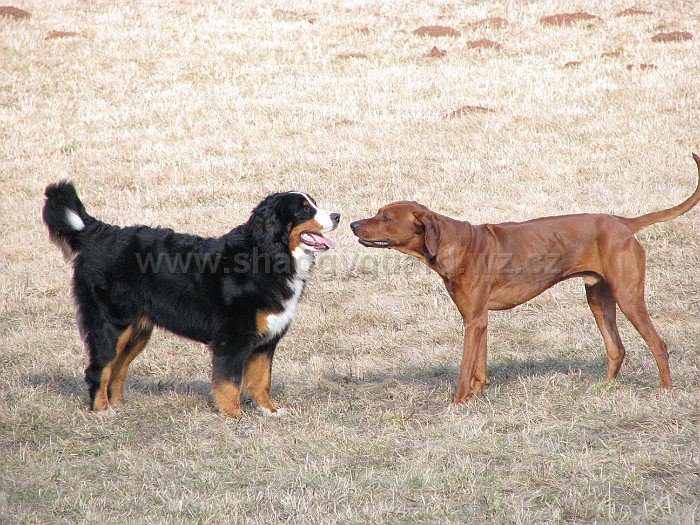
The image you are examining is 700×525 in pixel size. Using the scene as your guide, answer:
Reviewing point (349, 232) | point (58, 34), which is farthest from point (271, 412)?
point (58, 34)

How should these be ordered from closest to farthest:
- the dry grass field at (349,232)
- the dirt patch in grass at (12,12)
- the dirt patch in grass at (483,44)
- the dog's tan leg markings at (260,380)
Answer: the dry grass field at (349,232) < the dog's tan leg markings at (260,380) < the dirt patch in grass at (483,44) < the dirt patch in grass at (12,12)

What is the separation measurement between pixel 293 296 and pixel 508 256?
1.55m

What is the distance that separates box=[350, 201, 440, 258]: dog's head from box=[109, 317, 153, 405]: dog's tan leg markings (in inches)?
66.7

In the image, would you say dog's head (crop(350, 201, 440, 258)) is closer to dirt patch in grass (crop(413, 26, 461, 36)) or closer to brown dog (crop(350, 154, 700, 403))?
brown dog (crop(350, 154, 700, 403))

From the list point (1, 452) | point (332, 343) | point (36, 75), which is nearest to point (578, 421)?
point (332, 343)

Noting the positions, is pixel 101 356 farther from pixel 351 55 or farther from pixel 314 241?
pixel 351 55

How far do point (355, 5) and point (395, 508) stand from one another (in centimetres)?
2202

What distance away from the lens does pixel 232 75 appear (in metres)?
18.6

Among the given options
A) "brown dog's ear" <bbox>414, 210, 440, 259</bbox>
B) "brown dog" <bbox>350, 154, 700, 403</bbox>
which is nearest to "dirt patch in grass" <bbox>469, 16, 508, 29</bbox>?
"brown dog" <bbox>350, 154, 700, 403</bbox>

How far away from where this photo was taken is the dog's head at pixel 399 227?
18.5ft

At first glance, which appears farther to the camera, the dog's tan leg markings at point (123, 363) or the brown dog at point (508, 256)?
the dog's tan leg markings at point (123, 363)

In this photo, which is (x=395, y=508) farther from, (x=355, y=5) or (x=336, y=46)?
(x=355, y=5)

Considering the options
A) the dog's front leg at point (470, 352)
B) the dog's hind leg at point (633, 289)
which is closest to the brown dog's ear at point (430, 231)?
the dog's front leg at point (470, 352)

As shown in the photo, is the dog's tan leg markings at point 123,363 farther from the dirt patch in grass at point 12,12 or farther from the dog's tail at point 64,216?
the dirt patch in grass at point 12,12
